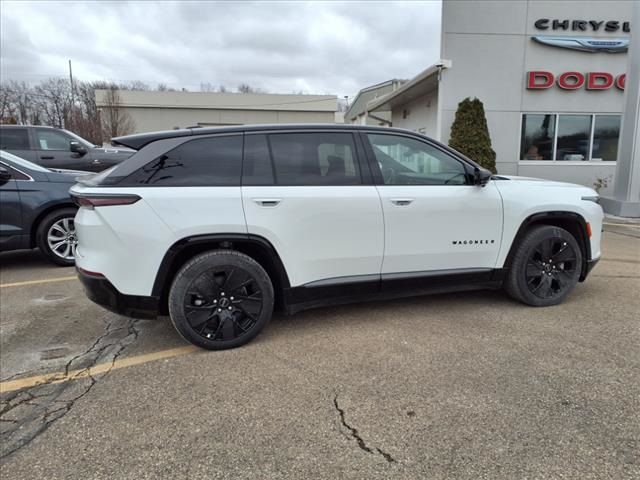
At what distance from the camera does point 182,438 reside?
248 centimetres

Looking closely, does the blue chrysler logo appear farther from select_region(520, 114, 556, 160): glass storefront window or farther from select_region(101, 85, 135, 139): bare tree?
select_region(101, 85, 135, 139): bare tree

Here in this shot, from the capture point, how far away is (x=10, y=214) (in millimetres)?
5820

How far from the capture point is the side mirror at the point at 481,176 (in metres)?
3.97

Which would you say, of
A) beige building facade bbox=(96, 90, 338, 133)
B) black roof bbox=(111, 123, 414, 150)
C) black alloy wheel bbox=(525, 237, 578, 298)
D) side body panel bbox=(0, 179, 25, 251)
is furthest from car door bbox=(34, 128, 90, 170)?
beige building facade bbox=(96, 90, 338, 133)

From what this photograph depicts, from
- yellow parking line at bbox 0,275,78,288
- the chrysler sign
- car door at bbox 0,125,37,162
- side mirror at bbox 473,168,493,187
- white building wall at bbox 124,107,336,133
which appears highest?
white building wall at bbox 124,107,336,133

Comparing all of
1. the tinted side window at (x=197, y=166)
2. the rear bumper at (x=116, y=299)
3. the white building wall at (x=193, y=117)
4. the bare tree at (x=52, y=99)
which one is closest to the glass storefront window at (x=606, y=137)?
the tinted side window at (x=197, y=166)

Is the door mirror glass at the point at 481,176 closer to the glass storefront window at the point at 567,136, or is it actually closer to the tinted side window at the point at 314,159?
the tinted side window at the point at 314,159

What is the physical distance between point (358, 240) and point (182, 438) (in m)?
1.96

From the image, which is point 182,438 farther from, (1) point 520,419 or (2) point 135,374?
(1) point 520,419

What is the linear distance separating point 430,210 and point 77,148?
835 centimetres

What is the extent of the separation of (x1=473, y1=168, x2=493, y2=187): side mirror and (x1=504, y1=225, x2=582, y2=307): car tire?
71 cm

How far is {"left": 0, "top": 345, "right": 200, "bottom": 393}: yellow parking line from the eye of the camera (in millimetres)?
3137

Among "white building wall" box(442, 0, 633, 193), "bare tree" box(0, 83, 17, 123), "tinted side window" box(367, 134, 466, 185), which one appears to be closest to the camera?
"tinted side window" box(367, 134, 466, 185)

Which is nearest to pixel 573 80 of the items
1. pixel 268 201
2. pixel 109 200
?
pixel 268 201
